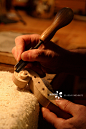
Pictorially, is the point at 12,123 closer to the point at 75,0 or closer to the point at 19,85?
the point at 19,85

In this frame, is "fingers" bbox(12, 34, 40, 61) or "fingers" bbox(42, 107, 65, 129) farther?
"fingers" bbox(12, 34, 40, 61)

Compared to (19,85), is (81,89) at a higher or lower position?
lower

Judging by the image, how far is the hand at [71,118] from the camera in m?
0.45

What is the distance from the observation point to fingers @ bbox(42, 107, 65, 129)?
1.54 ft

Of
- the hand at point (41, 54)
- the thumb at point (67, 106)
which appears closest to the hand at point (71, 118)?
the thumb at point (67, 106)

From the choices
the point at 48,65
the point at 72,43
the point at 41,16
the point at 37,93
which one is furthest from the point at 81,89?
the point at 41,16

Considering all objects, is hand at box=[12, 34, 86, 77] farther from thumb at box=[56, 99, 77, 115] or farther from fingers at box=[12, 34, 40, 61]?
thumb at box=[56, 99, 77, 115]

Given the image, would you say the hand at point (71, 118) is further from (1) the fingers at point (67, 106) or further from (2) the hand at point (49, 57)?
(2) the hand at point (49, 57)

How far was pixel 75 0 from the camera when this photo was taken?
7.36 ft

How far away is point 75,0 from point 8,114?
2.25 metres

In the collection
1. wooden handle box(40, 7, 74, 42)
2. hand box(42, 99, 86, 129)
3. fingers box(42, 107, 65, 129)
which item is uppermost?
wooden handle box(40, 7, 74, 42)

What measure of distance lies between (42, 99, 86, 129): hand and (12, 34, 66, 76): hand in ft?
0.58

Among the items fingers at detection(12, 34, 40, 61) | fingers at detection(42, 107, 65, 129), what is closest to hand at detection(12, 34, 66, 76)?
fingers at detection(12, 34, 40, 61)

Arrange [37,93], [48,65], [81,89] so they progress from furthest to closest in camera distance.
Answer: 1. [81,89]
2. [48,65]
3. [37,93]
